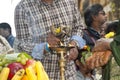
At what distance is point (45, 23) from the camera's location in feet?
12.3

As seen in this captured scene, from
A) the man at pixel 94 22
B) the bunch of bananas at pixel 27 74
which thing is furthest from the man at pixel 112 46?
the man at pixel 94 22

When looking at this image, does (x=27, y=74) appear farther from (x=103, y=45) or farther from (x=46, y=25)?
(x=46, y=25)

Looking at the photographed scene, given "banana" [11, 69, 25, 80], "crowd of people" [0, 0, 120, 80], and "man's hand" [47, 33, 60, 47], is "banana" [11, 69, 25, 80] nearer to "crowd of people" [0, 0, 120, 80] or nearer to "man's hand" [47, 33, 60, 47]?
"man's hand" [47, 33, 60, 47]

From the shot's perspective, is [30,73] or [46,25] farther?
[46,25]

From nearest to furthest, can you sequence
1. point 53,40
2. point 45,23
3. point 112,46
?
point 112,46 < point 53,40 < point 45,23

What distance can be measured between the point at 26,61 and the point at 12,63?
0.07 metres

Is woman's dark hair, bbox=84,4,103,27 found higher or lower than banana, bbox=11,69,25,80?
lower

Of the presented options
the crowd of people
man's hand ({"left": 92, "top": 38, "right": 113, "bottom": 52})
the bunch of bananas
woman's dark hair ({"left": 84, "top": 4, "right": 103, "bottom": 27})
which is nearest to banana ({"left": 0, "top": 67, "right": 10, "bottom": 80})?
the bunch of bananas

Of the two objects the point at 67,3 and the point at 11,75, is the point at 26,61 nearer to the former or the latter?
the point at 11,75

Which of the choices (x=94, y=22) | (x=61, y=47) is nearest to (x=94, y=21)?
(x=94, y=22)

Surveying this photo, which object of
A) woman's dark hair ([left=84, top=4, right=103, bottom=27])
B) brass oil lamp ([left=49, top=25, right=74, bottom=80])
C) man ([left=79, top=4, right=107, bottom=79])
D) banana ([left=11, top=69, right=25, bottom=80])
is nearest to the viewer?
banana ([left=11, top=69, right=25, bottom=80])

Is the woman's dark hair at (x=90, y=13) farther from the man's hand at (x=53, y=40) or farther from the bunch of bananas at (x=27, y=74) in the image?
the bunch of bananas at (x=27, y=74)

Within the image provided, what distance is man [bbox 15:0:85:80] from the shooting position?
12.1 feet

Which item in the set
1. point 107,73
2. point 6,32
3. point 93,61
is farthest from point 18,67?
point 6,32
